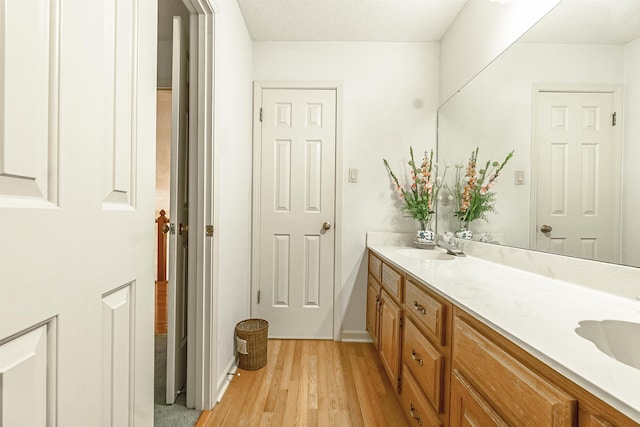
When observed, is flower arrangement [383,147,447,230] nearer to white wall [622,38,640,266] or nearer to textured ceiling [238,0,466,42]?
textured ceiling [238,0,466,42]

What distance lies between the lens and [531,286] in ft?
3.73

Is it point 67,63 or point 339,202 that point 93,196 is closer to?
point 67,63

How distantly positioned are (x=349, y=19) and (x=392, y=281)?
1878 mm

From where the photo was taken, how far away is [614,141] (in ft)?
3.36

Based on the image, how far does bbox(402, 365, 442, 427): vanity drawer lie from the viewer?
1127 mm

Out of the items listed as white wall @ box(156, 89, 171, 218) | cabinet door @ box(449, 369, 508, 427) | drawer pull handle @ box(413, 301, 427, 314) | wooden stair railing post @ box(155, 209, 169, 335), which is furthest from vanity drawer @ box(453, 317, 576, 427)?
white wall @ box(156, 89, 171, 218)

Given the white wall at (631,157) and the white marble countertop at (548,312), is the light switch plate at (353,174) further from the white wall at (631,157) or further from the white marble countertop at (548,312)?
the white wall at (631,157)

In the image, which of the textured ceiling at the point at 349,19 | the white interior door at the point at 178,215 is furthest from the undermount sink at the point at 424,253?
the textured ceiling at the point at 349,19

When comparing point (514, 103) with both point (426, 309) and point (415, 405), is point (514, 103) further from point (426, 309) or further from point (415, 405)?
point (415, 405)

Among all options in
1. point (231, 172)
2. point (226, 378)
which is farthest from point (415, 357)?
point (231, 172)

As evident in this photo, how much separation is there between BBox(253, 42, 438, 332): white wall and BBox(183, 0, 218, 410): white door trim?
3.18 ft

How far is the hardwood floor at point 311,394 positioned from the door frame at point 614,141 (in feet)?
3.82

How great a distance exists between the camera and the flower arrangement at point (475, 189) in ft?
5.78

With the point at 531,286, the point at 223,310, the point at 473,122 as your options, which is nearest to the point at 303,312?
the point at 223,310
